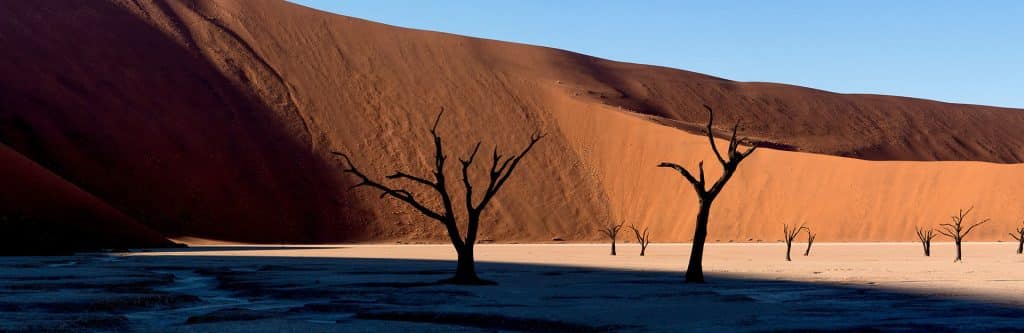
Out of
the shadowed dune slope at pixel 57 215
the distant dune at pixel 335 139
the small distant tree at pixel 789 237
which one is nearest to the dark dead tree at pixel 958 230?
the distant dune at pixel 335 139

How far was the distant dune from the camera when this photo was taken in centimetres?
8088

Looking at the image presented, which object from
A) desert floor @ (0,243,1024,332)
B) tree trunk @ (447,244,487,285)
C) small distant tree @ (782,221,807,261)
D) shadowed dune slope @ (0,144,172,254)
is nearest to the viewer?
desert floor @ (0,243,1024,332)

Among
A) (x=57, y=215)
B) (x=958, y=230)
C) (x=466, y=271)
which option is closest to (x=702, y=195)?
(x=466, y=271)

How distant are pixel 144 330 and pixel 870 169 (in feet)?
267

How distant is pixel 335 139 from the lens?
92.7 m

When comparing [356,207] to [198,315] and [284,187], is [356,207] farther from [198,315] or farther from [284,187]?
[198,315]

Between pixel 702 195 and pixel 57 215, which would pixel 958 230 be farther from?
pixel 57 215

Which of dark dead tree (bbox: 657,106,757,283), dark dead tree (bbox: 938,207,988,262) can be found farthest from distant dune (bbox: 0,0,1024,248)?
dark dead tree (bbox: 657,106,757,283)

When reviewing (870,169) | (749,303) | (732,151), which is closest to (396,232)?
(870,169)

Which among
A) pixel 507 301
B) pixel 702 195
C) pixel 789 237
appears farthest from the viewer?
pixel 789 237

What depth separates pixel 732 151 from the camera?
26.3m

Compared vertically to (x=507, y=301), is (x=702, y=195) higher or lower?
higher

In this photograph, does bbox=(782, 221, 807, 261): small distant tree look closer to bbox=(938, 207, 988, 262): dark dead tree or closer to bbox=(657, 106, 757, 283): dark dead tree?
bbox=(938, 207, 988, 262): dark dead tree

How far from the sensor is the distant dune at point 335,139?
80875 mm
